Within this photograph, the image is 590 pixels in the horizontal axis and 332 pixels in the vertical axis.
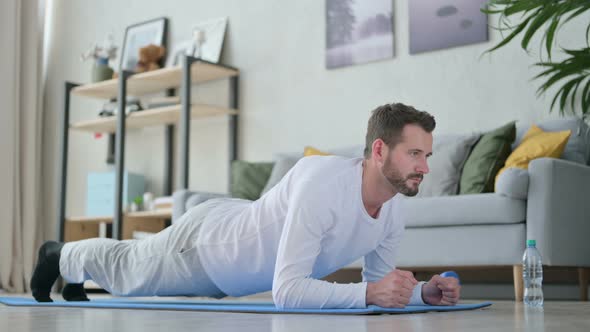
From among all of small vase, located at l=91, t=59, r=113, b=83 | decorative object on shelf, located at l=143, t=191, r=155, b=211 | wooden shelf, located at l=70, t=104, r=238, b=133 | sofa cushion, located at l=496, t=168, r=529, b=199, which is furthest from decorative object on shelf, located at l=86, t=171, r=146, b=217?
sofa cushion, located at l=496, t=168, r=529, b=199

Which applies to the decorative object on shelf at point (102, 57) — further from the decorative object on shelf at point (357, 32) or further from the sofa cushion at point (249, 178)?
the decorative object on shelf at point (357, 32)

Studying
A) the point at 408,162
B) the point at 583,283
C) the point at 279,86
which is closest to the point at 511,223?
the point at 583,283

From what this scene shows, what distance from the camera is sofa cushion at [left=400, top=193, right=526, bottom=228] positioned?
3197 millimetres

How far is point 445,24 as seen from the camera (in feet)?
14.6

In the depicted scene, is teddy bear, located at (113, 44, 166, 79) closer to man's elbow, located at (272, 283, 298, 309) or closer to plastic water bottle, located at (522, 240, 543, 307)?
plastic water bottle, located at (522, 240, 543, 307)

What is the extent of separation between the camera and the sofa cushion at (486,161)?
3635 mm

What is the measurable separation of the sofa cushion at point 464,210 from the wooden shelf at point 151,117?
2.08 meters

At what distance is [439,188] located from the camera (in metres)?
3.78

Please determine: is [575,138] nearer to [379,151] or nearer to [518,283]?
[518,283]

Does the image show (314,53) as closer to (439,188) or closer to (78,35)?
(439,188)

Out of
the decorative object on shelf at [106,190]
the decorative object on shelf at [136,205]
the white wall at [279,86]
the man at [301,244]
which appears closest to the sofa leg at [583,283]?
the white wall at [279,86]

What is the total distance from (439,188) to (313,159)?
1.81 metres

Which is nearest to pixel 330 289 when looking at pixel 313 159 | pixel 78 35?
pixel 313 159

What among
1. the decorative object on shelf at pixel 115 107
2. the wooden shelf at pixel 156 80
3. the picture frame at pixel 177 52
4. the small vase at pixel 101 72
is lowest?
the decorative object on shelf at pixel 115 107
